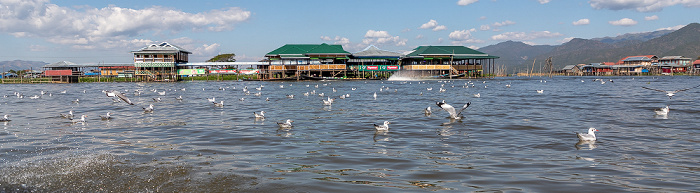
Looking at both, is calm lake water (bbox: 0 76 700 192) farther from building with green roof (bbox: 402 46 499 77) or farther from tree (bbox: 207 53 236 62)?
tree (bbox: 207 53 236 62)

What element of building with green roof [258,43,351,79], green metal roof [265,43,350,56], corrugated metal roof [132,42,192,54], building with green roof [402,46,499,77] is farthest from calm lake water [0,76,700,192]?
corrugated metal roof [132,42,192,54]

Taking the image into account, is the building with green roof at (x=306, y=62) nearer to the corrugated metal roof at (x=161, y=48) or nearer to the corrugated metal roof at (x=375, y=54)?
the corrugated metal roof at (x=375, y=54)

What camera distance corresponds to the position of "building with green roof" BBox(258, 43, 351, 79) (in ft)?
209

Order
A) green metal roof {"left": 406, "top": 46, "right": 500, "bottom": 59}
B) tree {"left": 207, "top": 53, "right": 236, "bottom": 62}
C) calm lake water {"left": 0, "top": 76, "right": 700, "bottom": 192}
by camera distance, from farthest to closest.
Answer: tree {"left": 207, "top": 53, "right": 236, "bottom": 62}, green metal roof {"left": 406, "top": 46, "right": 500, "bottom": 59}, calm lake water {"left": 0, "top": 76, "right": 700, "bottom": 192}

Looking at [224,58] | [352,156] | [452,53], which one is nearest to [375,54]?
[452,53]

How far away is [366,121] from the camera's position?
13.7 meters

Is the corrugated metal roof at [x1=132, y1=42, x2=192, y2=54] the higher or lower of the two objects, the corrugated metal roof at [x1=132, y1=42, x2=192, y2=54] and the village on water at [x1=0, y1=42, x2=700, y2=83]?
the higher

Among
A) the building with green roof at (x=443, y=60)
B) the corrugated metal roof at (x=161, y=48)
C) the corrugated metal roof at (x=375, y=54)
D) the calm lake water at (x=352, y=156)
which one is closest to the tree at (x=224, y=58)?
the corrugated metal roof at (x=161, y=48)

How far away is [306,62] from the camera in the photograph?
6588cm

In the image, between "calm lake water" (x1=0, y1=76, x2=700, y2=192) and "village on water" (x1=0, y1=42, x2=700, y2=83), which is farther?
"village on water" (x1=0, y1=42, x2=700, y2=83)

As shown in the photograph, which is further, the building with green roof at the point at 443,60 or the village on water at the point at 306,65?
the building with green roof at the point at 443,60

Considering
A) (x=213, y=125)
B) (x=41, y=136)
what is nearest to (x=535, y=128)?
(x=213, y=125)

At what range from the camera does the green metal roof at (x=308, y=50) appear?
2591 inches

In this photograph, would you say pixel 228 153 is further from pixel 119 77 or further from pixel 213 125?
pixel 119 77
